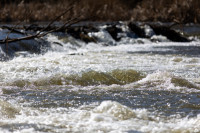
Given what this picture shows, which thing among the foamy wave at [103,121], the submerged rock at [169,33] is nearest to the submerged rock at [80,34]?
the submerged rock at [169,33]

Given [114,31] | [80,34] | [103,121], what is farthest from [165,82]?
[114,31]

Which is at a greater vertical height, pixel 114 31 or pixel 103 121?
pixel 114 31

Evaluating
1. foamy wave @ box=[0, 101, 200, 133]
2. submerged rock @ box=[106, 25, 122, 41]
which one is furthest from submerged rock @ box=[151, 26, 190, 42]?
foamy wave @ box=[0, 101, 200, 133]

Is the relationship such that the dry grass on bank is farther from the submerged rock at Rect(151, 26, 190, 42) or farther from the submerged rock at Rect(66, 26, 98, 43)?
the submerged rock at Rect(66, 26, 98, 43)

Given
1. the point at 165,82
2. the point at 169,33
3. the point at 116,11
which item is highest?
the point at 116,11

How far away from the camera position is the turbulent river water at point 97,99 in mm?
4781

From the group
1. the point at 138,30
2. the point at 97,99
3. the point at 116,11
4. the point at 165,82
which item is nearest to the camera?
the point at 97,99

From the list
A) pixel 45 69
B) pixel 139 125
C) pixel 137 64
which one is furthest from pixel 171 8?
pixel 139 125

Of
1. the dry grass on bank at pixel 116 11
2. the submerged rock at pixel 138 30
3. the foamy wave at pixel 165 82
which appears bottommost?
the foamy wave at pixel 165 82

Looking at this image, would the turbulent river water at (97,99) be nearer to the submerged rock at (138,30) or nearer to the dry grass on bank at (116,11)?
the submerged rock at (138,30)

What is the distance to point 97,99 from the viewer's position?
6391 millimetres

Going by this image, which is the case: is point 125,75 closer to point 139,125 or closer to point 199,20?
point 139,125

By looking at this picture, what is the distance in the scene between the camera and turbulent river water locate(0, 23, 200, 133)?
15.7 feet

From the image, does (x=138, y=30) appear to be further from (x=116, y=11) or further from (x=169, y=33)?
(x=116, y=11)
